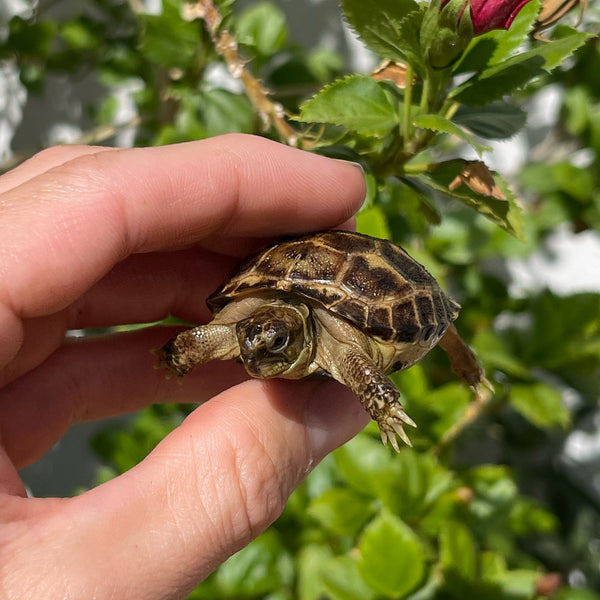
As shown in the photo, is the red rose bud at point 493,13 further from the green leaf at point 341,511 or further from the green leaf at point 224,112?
the green leaf at point 341,511

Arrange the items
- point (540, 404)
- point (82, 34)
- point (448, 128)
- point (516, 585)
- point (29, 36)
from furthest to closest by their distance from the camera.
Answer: point (82, 34), point (29, 36), point (540, 404), point (516, 585), point (448, 128)

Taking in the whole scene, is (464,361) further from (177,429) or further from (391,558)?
(177,429)

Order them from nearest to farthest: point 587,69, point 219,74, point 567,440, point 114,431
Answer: point 587,69 → point 114,431 → point 219,74 → point 567,440

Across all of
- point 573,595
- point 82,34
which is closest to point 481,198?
point 573,595

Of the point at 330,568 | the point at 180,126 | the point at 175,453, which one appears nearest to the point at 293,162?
the point at 180,126

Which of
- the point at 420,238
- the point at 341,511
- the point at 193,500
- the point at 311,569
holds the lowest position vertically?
the point at 311,569

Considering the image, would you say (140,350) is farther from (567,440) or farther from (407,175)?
(567,440)

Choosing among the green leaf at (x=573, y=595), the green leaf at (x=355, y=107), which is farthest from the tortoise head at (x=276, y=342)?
the green leaf at (x=573, y=595)
